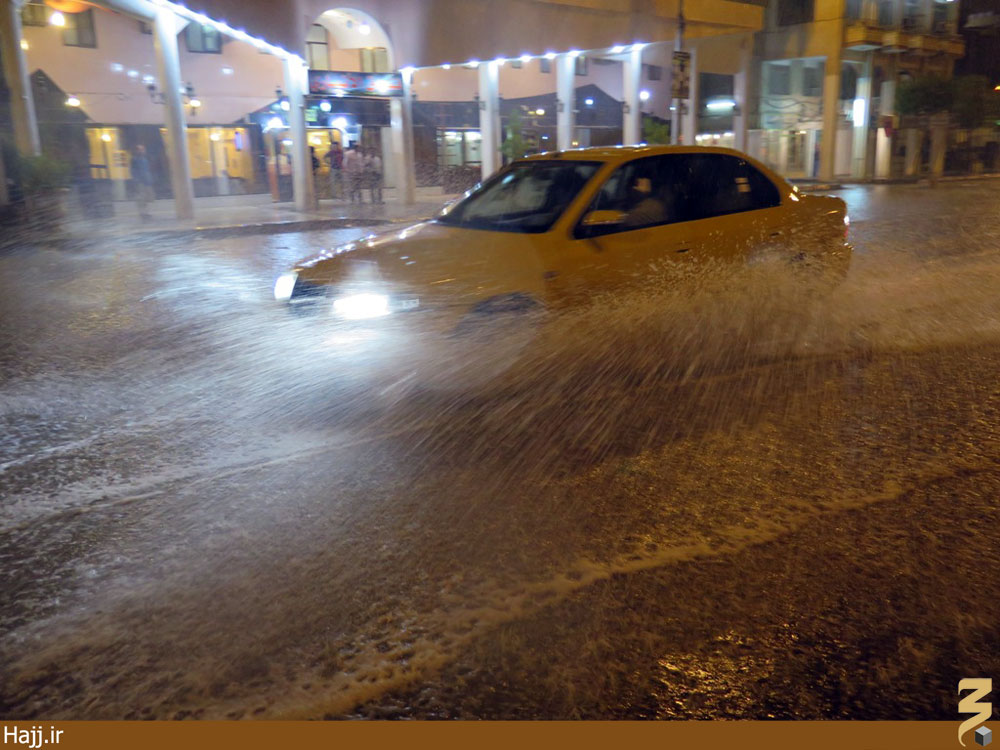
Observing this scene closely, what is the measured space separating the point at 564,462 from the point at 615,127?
3509 centimetres

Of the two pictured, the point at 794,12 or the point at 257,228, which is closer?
the point at 257,228

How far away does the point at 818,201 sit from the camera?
8117mm

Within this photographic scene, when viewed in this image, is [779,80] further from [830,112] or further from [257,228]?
[257,228]

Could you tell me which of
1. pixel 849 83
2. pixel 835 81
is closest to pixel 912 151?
pixel 849 83

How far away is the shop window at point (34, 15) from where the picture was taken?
24.2 meters

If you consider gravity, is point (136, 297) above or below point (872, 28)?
below

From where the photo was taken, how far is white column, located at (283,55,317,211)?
70.1 ft

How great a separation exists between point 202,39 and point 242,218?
10.7 metres

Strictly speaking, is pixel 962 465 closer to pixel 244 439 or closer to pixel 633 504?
pixel 633 504

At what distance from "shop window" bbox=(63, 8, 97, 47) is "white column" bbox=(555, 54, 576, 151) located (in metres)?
13.3

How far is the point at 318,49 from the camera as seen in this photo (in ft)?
96.8

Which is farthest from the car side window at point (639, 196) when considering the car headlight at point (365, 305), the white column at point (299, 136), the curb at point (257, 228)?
the white column at point (299, 136)
